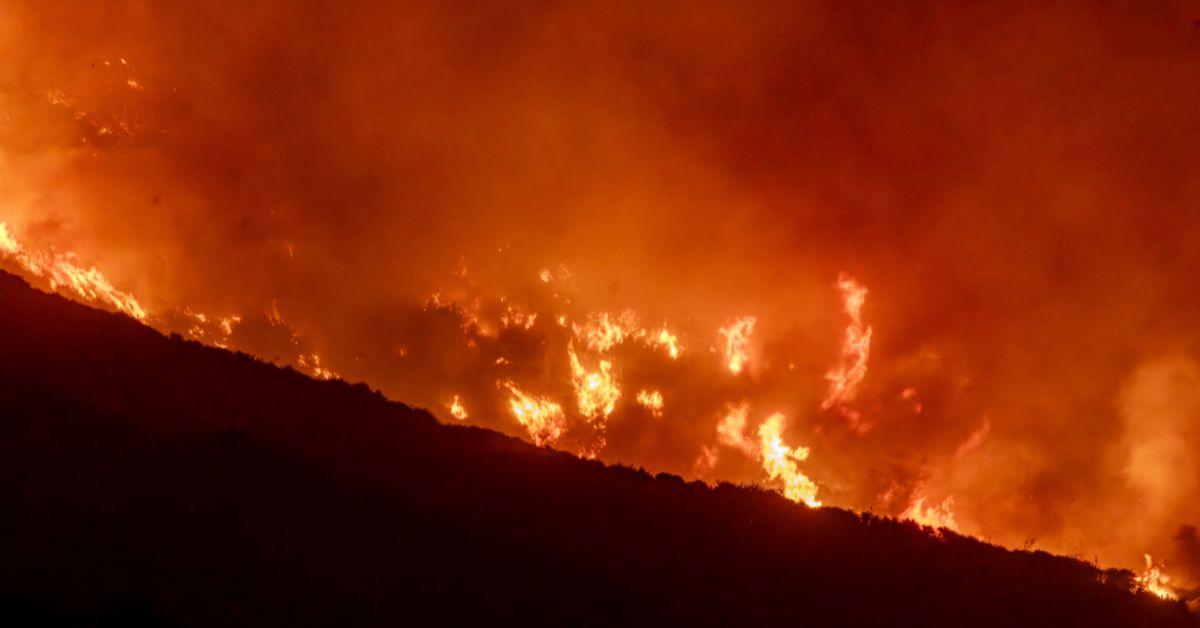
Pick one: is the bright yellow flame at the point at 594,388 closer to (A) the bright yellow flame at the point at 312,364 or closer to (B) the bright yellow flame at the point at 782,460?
(B) the bright yellow flame at the point at 782,460

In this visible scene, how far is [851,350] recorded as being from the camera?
2150 centimetres

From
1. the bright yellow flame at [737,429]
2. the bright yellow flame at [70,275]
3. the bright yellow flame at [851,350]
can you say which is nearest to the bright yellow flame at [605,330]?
the bright yellow flame at [737,429]

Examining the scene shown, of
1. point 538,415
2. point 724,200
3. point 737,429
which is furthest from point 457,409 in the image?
point 724,200

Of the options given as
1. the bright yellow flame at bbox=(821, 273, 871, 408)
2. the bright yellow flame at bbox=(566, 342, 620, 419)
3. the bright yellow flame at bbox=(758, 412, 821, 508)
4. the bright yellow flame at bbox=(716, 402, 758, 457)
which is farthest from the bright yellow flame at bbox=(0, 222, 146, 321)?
the bright yellow flame at bbox=(821, 273, 871, 408)

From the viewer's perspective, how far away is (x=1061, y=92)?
2108 cm

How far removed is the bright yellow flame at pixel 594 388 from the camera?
22766 millimetres

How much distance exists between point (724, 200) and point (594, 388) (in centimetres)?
639

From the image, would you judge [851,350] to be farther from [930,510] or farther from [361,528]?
[361,528]

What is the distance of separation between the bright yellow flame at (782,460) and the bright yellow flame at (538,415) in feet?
18.7

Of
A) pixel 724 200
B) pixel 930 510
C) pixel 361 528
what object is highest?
pixel 724 200

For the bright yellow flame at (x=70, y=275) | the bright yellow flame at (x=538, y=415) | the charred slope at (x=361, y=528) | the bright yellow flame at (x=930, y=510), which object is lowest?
the charred slope at (x=361, y=528)

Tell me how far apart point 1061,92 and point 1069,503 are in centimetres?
1077

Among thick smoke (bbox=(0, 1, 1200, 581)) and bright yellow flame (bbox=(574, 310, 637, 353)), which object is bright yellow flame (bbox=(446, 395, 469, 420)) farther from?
bright yellow flame (bbox=(574, 310, 637, 353))

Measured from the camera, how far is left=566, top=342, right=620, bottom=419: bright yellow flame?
22.8m
